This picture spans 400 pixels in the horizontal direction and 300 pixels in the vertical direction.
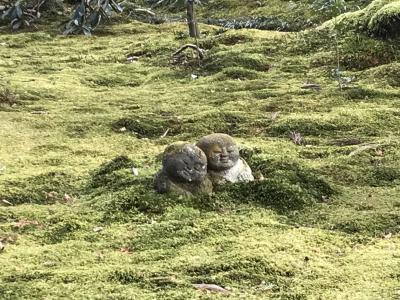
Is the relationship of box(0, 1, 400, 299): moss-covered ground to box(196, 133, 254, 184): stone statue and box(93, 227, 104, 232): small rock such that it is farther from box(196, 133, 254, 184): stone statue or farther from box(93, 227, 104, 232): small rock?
box(196, 133, 254, 184): stone statue

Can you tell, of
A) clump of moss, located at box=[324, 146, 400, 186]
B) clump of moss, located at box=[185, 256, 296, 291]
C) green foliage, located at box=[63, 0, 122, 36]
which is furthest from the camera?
green foliage, located at box=[63, 0, 122, 36]

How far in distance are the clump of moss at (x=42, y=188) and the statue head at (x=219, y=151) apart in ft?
4.44

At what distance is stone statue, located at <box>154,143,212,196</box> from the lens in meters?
4.98

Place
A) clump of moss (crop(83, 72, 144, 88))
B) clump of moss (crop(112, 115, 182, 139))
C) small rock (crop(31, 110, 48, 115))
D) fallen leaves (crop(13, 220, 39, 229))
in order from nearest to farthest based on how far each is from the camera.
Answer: fallen leaves (crop(13, 220, 39, 229)) < clump of moss (crop(112, 115, 182, 139)) < small rock (crop(31, 110, 48, 115)) < clump of moss (crop(83, 72, 144, 88))

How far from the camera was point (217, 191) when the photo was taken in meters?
5.27

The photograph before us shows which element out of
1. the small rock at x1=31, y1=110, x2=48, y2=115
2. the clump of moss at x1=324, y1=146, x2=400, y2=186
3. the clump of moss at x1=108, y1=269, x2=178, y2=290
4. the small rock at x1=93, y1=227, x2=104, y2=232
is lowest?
the small rock at x1=93, y1=227, x2=104, y2=232

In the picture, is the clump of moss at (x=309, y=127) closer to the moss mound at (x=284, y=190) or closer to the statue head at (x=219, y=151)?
the moss mound at (x=284, y=190)

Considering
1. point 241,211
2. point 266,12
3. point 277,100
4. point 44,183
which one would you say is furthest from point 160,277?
point 266,12

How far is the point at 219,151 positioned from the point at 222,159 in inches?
3.1

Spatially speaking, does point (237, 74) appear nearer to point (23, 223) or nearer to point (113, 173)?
point (113, 173)

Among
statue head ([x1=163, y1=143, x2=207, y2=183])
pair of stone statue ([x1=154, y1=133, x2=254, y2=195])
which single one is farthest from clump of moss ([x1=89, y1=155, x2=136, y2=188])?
statue head ([x1=163, y1=143, x2=207, y2=183])

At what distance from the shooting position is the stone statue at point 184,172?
4.98 metres

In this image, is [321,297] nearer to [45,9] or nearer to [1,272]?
[1,272]

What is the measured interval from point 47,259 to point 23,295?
0.59 m
